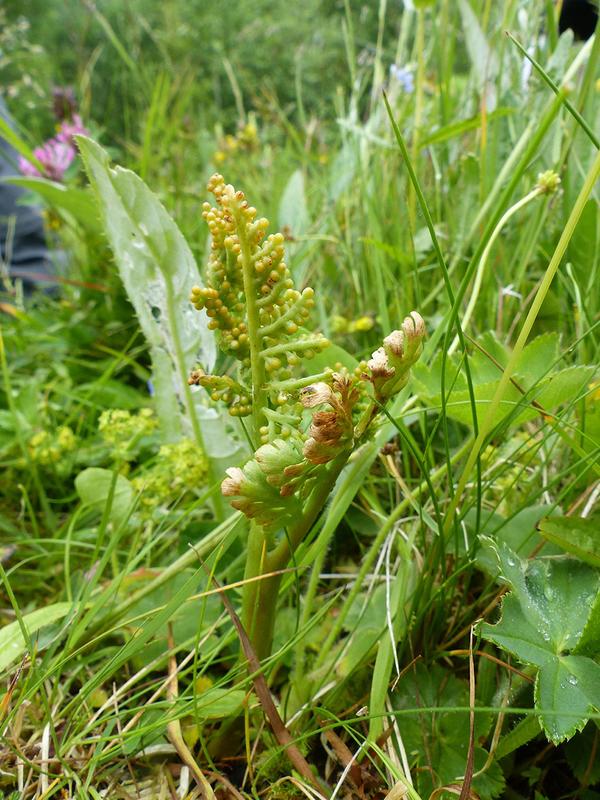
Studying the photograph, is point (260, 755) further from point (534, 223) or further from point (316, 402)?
point (534, 223)

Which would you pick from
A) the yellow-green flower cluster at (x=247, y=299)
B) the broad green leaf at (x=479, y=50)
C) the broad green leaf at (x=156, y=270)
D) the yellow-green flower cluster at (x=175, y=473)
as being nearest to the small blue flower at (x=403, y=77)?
the broad green leaf at (x=479, y=50)

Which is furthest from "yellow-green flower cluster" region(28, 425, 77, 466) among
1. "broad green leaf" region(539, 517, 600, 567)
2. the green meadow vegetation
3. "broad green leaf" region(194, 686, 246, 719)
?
"broad green leaf" region(539, 517, 600, 567)

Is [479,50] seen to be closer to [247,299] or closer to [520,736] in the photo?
[247,299]

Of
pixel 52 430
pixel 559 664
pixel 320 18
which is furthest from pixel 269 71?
pixel 559 664

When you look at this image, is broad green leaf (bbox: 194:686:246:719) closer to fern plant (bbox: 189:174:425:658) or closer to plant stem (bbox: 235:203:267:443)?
fern plant (bbox: 189:174:425:658)

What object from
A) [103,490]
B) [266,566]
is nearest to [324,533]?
[266,566]

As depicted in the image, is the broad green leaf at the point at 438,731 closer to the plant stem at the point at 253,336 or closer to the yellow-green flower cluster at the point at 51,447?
the plant stem at the point at 253,336
